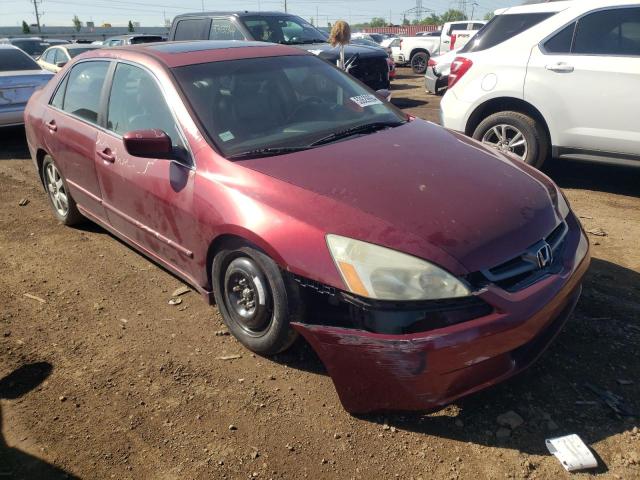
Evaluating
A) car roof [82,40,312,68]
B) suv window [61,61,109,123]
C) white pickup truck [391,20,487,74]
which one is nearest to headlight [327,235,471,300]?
car roof [82,40,312,68]

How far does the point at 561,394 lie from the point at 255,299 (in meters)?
1.58

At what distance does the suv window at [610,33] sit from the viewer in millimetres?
4871

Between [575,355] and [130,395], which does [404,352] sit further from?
[130,395]

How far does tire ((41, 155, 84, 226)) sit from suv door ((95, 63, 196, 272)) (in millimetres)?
929

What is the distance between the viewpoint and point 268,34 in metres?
9.55

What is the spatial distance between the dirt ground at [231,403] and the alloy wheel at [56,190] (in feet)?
3.67

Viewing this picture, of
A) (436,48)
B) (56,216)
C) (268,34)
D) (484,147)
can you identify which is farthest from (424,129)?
(436,48)

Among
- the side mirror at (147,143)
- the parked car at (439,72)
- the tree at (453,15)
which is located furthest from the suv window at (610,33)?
the tree at (453,15)

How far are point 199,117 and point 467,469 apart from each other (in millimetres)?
2291

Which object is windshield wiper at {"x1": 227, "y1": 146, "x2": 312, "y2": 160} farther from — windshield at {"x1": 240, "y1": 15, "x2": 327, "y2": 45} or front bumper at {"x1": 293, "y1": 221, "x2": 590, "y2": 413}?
windshield at {"x1": 240, "y1": 15, "x2": 327, "y2": 45}

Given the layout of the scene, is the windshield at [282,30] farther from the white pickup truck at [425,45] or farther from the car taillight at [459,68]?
the white pickup truck at [425,45]

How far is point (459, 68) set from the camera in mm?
5945

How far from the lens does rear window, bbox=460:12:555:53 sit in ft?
17.9

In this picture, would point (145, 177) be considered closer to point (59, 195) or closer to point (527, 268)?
point (59, 195)
